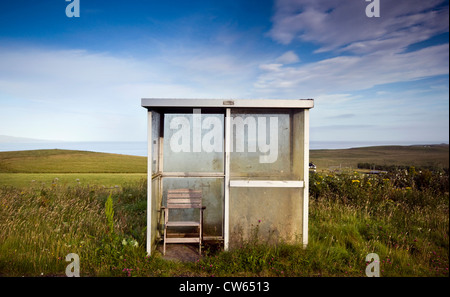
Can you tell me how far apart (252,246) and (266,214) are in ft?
2.08

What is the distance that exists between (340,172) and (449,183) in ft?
10.8

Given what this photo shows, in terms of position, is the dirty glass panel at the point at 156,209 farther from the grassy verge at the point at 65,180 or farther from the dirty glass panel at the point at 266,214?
the grassy verge at the point at 65,180

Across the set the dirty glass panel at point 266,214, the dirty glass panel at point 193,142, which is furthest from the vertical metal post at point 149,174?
the dirty glass panel at point 266,214

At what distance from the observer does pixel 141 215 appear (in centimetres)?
702

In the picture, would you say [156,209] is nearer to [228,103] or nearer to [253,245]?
[253,245]

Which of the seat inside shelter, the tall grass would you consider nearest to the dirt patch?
the tall grass

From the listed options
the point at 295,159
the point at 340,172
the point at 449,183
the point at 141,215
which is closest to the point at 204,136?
the point at 295,159

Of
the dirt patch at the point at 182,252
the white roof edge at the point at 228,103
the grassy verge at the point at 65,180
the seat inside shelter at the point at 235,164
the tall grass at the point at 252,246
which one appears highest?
the white roof edge at the point at 228,103

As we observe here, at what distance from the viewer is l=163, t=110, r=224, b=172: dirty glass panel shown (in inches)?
229

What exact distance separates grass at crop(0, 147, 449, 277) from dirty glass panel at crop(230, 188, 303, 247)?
21 cm

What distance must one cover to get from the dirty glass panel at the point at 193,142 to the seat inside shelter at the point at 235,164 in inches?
0.8

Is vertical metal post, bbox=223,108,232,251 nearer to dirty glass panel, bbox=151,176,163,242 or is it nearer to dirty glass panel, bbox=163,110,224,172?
dirty glass panel, bbox=163,110,224,172

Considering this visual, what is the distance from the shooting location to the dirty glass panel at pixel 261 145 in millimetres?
5316

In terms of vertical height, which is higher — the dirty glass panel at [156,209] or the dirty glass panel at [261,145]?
the dirty glass panel at [261,145]
